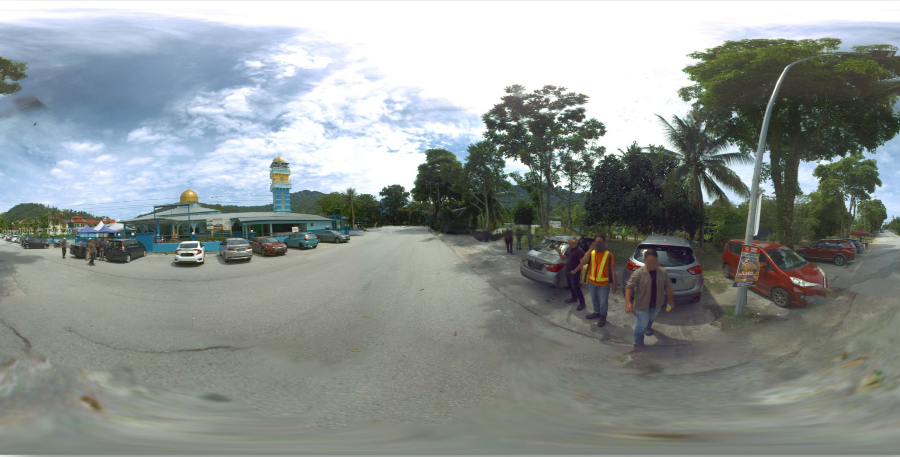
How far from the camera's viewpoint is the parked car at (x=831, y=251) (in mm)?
2781

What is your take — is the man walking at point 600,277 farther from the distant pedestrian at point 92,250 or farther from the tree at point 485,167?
the distant pedestrian at point 92,250

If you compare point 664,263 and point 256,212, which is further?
point 664,263

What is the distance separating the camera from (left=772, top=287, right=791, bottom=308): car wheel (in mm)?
2734

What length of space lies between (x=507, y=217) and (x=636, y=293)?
352 inches

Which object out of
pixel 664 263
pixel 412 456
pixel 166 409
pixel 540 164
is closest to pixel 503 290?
pixel 540 164

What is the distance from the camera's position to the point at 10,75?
1.89 m

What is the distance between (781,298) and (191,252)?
588 centimetres

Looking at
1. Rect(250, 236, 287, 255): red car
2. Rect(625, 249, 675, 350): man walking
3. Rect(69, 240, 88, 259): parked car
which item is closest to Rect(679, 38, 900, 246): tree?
Rect(625, 249, 675, 350): man walking

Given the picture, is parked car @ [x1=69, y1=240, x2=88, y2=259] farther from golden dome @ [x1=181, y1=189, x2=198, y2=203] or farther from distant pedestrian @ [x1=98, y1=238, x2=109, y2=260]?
golden dome @ [x1=181, y1=189, x2=198, y2=203]

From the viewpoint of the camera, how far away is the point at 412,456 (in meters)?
1.29

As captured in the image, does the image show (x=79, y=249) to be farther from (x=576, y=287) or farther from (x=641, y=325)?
(x=641, y=325)

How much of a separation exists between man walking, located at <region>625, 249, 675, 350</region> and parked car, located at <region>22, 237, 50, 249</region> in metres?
5.02

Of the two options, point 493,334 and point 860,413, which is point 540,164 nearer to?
point 493,334

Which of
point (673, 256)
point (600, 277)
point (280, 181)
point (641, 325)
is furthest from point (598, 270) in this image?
point (280, 181)
